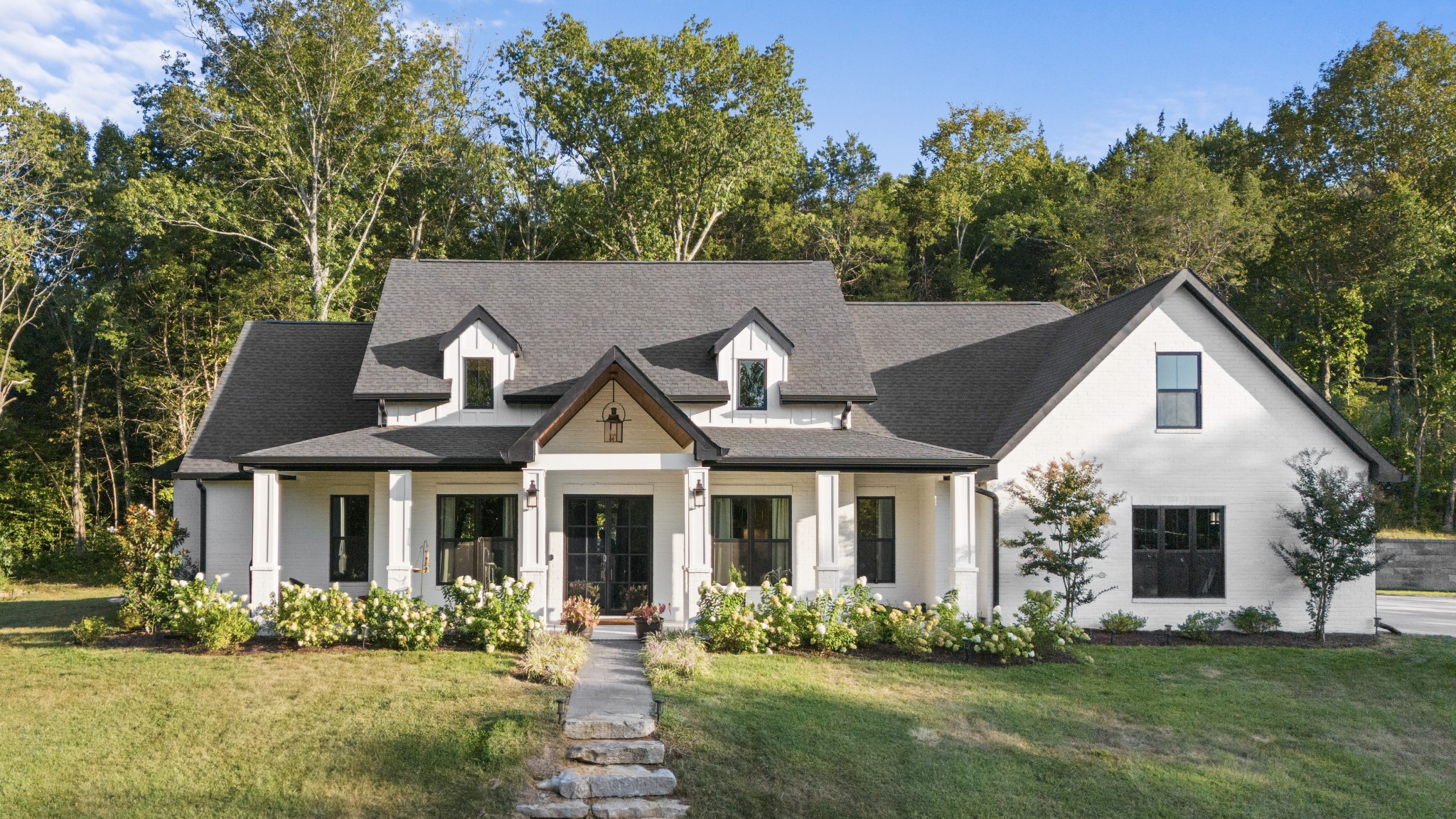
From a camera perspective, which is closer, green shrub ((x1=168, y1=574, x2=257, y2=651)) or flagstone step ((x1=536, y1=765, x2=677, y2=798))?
flagstone step ((x1=536, y1=765, x2=677, y2=798))

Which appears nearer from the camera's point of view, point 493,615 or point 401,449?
point 493,615

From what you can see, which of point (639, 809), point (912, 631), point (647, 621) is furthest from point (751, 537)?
point (639, 809)

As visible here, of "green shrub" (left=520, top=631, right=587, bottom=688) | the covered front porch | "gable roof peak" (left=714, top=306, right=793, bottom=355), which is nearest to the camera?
"green shrub" (left=520, top=631, right=587, bottom=688)

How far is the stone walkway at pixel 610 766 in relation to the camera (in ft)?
29.4

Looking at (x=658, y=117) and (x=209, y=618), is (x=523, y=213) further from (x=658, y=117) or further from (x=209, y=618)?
(x=209, y=618)

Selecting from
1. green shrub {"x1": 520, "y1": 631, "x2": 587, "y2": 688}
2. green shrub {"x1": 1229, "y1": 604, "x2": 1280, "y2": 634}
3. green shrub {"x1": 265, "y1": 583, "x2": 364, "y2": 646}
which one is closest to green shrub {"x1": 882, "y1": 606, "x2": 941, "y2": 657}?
green shrub {"x1": 520, "y1": 631, "x2": 587, "y2": 688}

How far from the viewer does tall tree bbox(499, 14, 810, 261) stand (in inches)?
1326

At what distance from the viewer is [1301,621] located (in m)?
16.3

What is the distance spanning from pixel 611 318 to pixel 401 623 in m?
7.77

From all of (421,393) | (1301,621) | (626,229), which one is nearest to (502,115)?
(626,229)

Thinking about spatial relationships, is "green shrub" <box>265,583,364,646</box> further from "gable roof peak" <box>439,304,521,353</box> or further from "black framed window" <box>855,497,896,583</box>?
"black framed window" <box>855,497,896,583</box>

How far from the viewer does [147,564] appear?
49.0 feet

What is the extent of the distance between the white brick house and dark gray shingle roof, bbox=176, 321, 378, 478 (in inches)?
3.1

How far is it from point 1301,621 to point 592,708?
12552 mm
